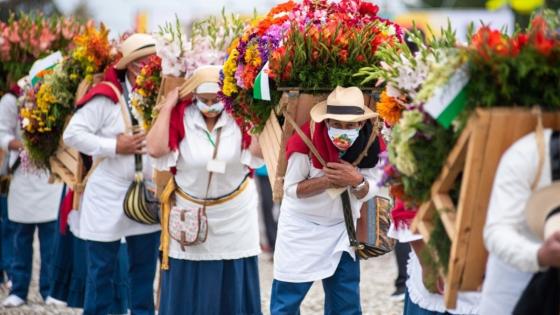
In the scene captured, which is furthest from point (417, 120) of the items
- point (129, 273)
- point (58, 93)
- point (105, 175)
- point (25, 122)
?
point (25, 122)

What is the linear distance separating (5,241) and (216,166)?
417 centimetres

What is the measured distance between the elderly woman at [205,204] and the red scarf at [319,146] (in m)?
0.93

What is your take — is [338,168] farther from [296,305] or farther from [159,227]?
[159,227]

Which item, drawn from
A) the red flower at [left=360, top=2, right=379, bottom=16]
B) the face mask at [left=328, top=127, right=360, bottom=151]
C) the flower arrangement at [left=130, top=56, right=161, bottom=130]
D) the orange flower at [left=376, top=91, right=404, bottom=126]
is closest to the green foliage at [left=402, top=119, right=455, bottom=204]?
the orange flower at [left=376, top=91, right=404, bottom=126]

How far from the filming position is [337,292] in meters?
6.38

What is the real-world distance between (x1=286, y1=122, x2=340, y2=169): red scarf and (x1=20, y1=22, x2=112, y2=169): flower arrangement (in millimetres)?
2666

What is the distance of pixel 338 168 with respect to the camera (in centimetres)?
605

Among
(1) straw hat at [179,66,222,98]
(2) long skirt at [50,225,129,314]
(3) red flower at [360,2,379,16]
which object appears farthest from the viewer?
(2) long skirt at [50,225,129,314]

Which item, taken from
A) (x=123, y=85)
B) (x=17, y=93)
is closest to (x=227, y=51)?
(x=123, y=85)

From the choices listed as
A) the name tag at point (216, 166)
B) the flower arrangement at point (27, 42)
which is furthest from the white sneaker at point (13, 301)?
the name tag at point (216, 166)

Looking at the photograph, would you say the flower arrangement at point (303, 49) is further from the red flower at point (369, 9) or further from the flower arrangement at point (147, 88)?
the flower arrangement at point (147, 88)

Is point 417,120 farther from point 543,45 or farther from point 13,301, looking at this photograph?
point 13,301

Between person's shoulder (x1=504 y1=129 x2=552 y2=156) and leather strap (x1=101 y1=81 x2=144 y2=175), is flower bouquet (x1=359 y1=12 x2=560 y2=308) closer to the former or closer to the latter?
person's shoulder (x1=504 y1=129 x2=552 y2=156)

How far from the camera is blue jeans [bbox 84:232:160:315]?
7.86 m
